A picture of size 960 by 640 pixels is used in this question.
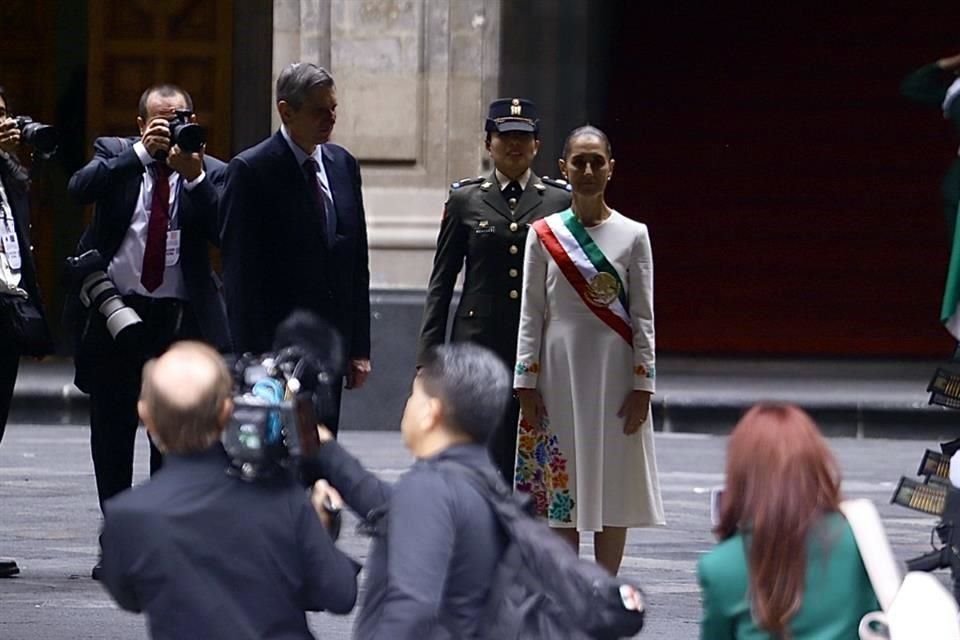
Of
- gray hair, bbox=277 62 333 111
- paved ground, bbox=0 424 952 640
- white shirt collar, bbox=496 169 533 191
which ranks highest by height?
gray hair, bbox=277 62 333 111

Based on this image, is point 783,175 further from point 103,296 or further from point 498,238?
point 103,296

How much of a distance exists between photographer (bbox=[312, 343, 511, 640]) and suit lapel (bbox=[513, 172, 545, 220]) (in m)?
3.42

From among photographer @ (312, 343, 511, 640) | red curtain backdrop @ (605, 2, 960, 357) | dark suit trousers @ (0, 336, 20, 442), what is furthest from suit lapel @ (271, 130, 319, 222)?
red curtain backdrop @ (605, 2, 960, 357)

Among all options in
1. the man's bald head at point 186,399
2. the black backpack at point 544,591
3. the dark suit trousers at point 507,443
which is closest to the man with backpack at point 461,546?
the black backpack at point 544,591

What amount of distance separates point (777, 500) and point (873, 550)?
7.9 inches

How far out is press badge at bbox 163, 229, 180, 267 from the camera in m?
8.19

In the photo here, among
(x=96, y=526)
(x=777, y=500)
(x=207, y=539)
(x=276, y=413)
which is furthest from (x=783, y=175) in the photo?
(x=777, y=500)

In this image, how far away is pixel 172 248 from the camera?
820cm

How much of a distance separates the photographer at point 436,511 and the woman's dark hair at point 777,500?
1.68ft

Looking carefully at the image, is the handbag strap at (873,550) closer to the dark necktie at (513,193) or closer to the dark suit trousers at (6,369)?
the dark necktie at (513,193)

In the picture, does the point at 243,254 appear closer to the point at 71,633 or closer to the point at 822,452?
the point at 71,633

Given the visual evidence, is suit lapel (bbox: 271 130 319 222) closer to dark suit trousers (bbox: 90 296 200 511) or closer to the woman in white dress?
the woman in white dress

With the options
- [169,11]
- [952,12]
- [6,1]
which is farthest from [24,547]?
[952,12]

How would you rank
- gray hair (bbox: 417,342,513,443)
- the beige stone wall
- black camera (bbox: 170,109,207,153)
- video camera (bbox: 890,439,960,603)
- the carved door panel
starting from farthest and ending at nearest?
1. the carved door panel
2. the beige stone wall
3. black camera (bbox: 170,109,207,153)
4. video camera (bbox: 890,439,960,603)
5. gray hair (bbox: 417,342,513,443)
